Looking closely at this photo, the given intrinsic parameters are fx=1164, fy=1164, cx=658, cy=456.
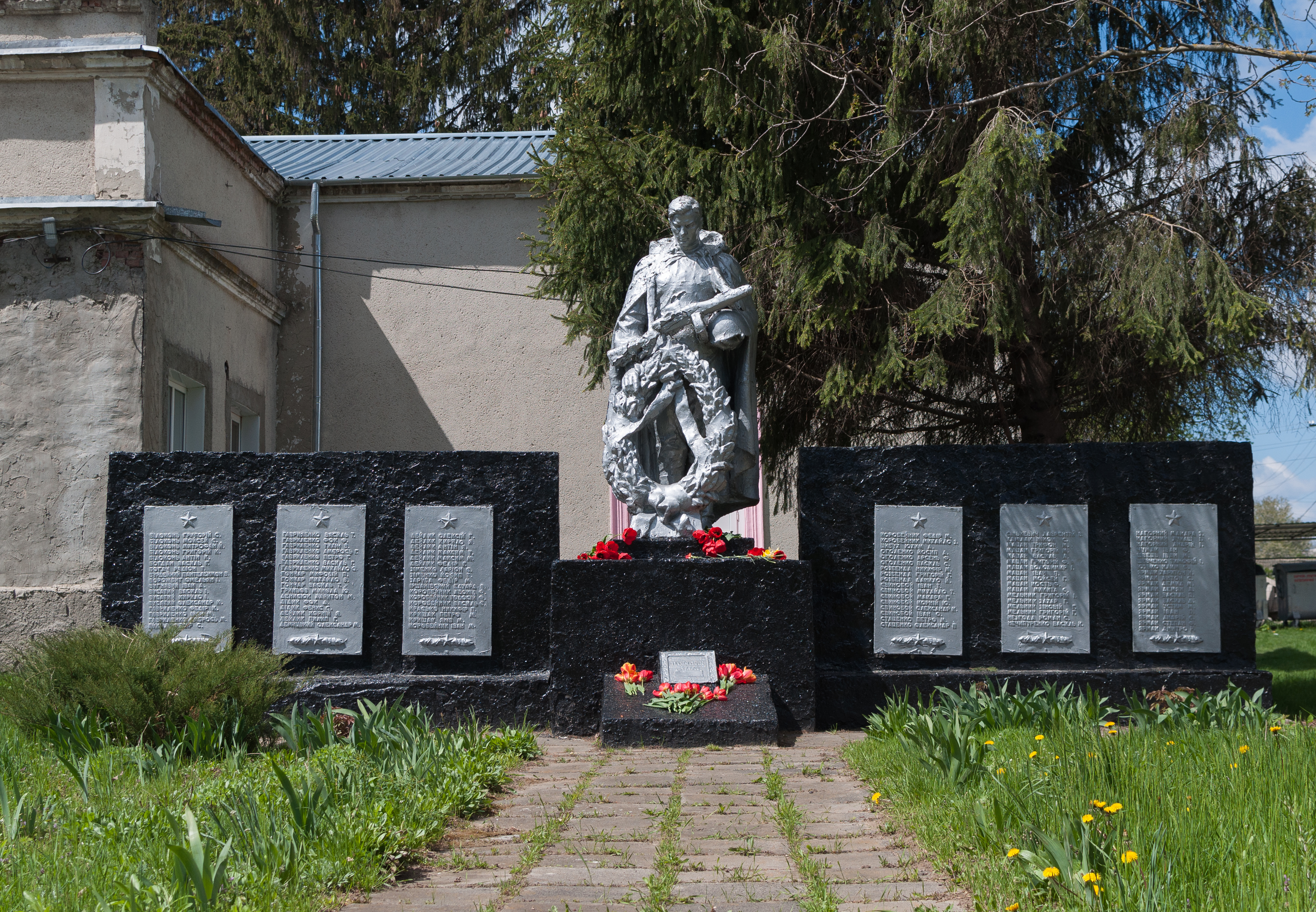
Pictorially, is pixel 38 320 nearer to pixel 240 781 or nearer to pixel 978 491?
pixel 240 781

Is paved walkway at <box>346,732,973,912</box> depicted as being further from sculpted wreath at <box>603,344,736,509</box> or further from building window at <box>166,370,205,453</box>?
building window at <box>166,370,205,453</box>

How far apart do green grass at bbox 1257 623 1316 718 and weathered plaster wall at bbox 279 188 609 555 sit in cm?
775

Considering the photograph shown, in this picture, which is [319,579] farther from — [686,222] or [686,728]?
[686,222]

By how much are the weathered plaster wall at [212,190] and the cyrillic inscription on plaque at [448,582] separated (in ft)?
17.8

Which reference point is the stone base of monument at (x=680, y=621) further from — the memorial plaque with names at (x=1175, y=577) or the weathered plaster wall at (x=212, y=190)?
the weathered plaster wall at (x=212, y=190)

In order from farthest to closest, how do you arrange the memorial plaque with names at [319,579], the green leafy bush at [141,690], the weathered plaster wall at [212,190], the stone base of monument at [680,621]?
the weathered plaster wall at [212,190] → the memorial plaque with names at [319,579] → the stone base of monument at [680,621] → the green leafy bush at [141,690]

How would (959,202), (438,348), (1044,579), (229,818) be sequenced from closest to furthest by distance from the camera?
(229,818), (1044,579), (959,202), (438,348)

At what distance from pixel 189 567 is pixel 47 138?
5365 mm

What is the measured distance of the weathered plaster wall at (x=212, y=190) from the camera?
1089 centimetres

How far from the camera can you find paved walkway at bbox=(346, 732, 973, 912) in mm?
3195

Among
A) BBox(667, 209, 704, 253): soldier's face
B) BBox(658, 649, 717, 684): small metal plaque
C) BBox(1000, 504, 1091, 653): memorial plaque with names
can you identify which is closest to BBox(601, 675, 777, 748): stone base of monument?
BBox(658, 649, 717, 684): small metal plaque

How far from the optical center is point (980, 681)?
6992 mm

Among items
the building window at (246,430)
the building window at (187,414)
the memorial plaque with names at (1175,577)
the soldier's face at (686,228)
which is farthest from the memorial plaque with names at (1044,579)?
the building window at (246,430)

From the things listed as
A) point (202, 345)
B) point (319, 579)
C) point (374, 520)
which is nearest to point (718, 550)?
point (374, 520)
